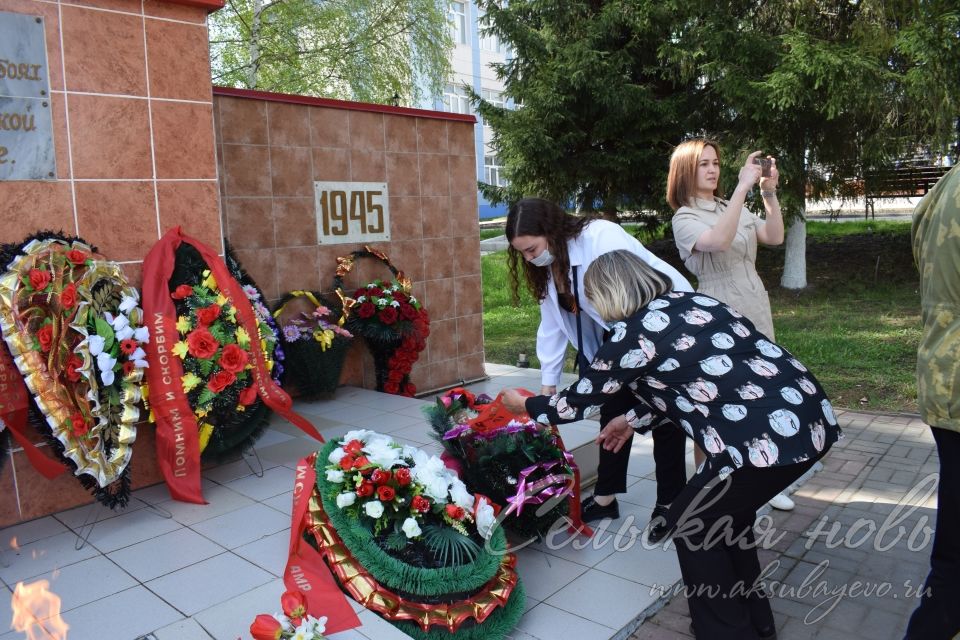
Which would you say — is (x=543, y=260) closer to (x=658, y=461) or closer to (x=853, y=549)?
(x=658, y=461)

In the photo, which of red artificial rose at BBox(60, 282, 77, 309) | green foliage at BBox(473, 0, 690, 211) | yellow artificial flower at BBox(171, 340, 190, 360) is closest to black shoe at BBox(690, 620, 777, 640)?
yellow artificial flower at BBox(171, 340, 190, 360)

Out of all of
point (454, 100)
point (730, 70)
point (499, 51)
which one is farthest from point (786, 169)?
point (499, 51)

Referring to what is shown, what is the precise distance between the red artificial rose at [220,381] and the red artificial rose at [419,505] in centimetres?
121

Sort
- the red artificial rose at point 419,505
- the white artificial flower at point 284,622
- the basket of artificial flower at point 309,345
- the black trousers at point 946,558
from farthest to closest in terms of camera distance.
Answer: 1. the basket of artificial flower at point 309,345
2. the red artificial rose at point 419,505
3. the white artificial flower at point 284,622
4. the black trousers at point 946,558

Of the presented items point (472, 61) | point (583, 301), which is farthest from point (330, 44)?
point (472, 61)

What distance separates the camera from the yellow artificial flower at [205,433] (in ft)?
11.1

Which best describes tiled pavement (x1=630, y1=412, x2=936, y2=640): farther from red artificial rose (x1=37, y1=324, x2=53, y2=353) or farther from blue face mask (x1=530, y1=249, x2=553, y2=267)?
red artificial rose (x1=37, y1=324, x2=53, y2=353)

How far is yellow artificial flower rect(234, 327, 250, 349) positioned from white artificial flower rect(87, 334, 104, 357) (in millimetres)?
589

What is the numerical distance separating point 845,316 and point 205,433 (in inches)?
322

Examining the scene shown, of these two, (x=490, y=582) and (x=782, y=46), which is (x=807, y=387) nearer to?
(x=490, y=582)

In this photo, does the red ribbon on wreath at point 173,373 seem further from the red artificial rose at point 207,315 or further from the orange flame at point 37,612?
the orange flame at point 37,612

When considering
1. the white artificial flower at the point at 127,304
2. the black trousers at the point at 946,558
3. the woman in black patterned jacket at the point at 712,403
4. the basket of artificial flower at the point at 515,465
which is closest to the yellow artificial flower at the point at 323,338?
the white artificial flower at the point at 127,304

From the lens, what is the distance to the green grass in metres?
6.24

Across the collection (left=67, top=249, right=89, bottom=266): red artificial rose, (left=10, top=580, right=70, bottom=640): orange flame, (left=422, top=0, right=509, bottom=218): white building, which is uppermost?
Result: (left=422, top=0, right=509, bottom=218): white building
